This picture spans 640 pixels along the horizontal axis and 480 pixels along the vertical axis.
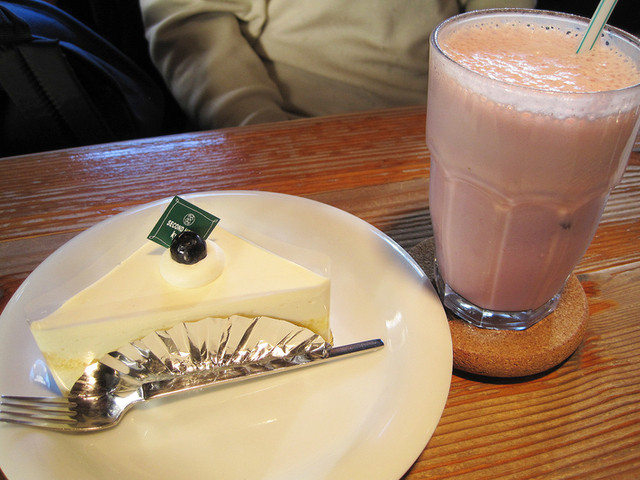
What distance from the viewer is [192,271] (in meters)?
0.55

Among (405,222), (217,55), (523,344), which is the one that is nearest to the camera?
(523,344)

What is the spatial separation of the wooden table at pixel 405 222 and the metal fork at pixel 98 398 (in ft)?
0.52

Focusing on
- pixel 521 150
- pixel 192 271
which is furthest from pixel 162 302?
pixel 521 150

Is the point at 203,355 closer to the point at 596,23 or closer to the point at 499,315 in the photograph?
the point at 499,315

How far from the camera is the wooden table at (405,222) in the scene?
1.60 ft

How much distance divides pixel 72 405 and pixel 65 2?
5.56ft

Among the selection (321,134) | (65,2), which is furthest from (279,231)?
(65,2)

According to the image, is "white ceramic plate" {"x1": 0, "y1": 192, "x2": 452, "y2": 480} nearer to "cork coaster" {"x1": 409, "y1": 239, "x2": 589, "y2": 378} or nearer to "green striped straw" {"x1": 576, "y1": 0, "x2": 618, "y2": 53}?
"cork coaster" {"x1": 409, "y1": 239, "x2": 589, "y2": 378}

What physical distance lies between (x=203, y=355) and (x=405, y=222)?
1.33 feet

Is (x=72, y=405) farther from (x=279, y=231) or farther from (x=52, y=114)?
(x=52, y=114)

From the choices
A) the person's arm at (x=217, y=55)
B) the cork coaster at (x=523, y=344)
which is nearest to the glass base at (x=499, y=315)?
the cork coaster at (x=523, y=344)

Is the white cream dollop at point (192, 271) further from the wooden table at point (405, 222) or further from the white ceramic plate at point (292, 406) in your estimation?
the wooden table at point (405, 222)

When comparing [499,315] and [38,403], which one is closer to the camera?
[38,403]

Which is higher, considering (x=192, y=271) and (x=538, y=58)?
(x=538, y=58)
